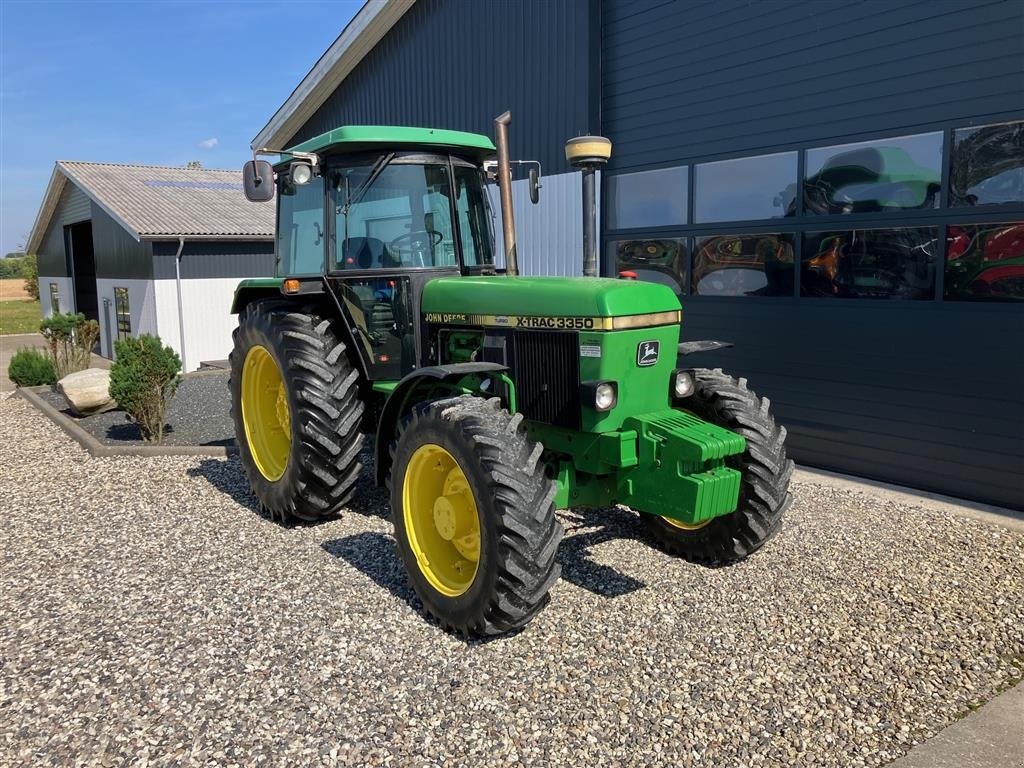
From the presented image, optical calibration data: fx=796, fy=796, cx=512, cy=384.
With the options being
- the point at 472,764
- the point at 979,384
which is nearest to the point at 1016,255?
the point at 979,384

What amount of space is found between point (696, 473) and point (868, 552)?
5.78 ft

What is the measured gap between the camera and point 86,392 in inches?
370

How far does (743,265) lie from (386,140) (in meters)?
3.82

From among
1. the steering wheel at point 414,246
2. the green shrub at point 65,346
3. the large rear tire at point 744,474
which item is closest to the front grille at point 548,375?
the large rear tire at point 744,474

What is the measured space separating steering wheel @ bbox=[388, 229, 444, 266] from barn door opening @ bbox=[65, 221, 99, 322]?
60.2 feet

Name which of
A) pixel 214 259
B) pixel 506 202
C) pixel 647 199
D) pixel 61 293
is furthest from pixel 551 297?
pixel 61 293

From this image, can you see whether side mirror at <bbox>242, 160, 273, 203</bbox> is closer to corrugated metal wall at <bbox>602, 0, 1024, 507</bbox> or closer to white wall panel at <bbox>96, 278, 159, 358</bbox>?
corrugated metal wall at <bbox>602, 0, 1024, 507</bbox>

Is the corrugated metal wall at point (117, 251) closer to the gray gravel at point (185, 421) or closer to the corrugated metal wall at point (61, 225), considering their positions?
the corrugated metal wall at point (61, 225)

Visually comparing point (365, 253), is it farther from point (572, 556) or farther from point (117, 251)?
point (117, 251)

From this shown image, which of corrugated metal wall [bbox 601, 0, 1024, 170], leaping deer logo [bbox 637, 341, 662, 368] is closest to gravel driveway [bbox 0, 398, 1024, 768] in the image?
leaping deer logo [bbox 637, 341, 662, 368]

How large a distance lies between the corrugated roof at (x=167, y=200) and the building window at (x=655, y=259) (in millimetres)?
9873

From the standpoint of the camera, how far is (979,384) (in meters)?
5.73

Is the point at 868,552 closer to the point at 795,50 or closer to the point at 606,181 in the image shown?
the point at 795,50

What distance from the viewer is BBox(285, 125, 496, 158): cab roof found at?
4.66m
